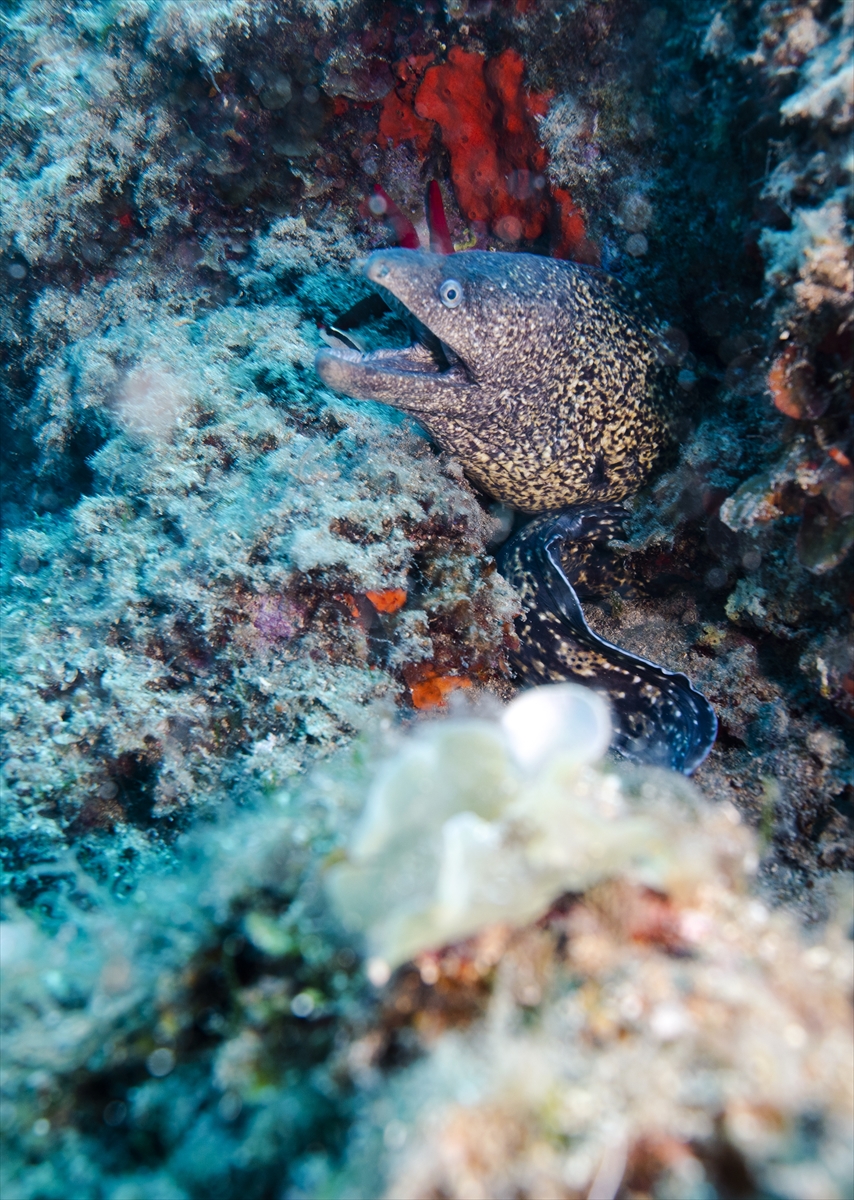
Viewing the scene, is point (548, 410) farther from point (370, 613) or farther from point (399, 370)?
point (370, 613)

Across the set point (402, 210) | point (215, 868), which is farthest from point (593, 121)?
point (215, 868)

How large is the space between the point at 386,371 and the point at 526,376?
2.98 feet

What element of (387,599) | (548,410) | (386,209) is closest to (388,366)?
(548,410)

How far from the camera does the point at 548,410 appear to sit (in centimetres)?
360

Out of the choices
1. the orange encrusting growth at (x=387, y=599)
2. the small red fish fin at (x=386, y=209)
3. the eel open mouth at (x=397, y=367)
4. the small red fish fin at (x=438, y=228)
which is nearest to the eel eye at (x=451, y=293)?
the eel open mouth at (x=397, y=367)

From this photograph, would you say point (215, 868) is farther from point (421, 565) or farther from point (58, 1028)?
point (421, 565)

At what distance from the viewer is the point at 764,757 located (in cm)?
310

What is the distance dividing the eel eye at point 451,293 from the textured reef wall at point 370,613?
31.3 inches

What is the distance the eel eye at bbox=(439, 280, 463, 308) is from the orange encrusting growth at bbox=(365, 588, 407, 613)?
1.36 metres

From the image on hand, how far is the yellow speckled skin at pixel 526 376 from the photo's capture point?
2.94 metres

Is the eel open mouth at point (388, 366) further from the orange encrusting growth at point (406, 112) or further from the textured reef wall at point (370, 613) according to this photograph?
the orange encrusting growth at point (406, 112)

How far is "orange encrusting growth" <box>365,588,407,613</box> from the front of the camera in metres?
2.96

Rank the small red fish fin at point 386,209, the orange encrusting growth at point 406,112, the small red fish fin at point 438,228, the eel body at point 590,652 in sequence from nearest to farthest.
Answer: the eel body at point 590,652
the small red fish fin at point 438,228
the orange encrusting growth at point 406,112
the small red fish fin at point 386,209

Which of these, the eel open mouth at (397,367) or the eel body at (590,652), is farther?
the eel body at (590,652)
